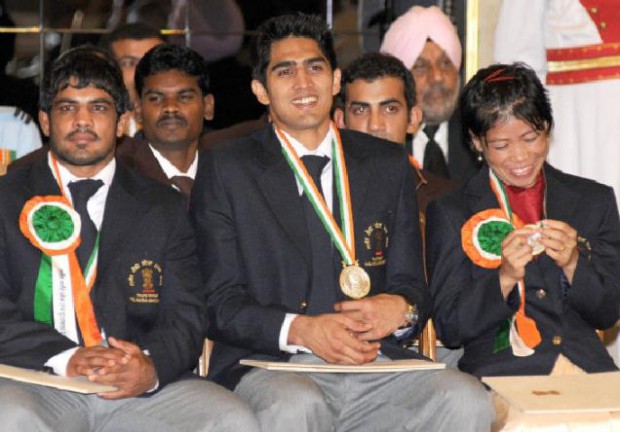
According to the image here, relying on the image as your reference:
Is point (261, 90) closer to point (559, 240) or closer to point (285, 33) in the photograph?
point (285, 33)

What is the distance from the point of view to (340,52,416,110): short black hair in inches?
233

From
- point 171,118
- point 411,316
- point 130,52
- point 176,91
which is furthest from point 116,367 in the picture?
point 130,52

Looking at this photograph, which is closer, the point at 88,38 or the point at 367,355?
the point at 367,355

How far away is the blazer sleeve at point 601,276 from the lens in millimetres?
4488

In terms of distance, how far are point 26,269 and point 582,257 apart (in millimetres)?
1942

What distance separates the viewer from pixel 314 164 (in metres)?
4.71

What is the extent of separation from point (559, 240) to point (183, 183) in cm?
196

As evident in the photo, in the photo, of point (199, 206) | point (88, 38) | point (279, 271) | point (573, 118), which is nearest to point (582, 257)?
point (279, 271)

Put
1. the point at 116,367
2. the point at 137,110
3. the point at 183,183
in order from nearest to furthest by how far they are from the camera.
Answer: the point at 116,367 < the point at 183,183 < the point at 137,110

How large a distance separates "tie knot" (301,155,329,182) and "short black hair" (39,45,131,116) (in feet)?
2.47

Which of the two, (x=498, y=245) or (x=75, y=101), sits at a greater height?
(x=75, y=101)

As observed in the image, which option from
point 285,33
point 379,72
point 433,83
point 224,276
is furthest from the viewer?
point 433,83

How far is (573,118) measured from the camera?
629 cm

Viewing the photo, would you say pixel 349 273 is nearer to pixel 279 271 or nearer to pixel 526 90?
pixel 279 271
